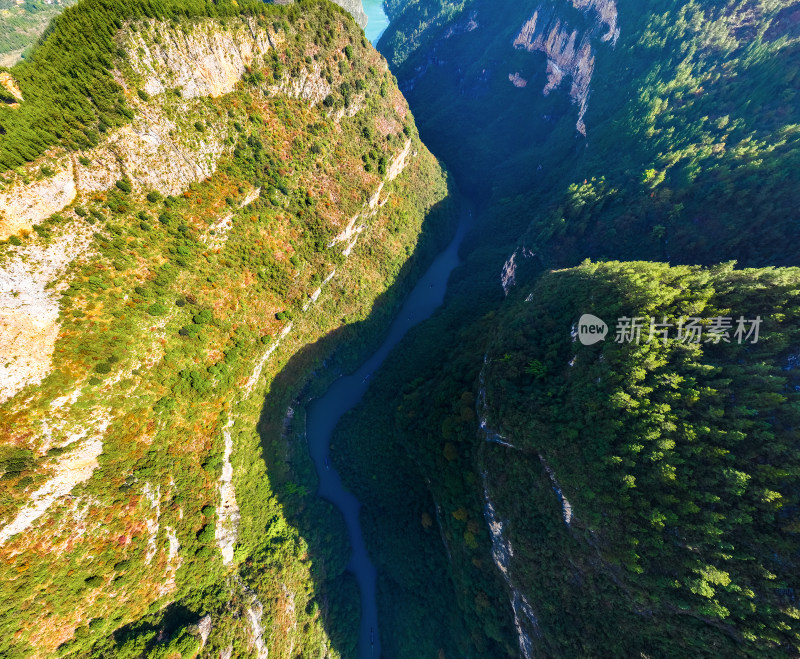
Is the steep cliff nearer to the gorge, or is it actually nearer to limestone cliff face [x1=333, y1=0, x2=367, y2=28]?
the gorge

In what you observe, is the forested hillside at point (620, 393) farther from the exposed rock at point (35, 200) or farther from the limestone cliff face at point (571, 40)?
the exposed rock at point (35, 200)

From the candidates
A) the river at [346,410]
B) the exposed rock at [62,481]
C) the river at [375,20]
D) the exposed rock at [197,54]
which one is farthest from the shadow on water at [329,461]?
the river at [375,20]

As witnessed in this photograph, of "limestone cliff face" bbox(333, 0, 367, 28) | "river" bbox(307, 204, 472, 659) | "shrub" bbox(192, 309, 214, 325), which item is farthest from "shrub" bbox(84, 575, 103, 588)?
"limestone cliff face" bbox(333, 0, 367, 28)

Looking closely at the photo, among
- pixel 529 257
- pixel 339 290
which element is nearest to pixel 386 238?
pixel 339 290

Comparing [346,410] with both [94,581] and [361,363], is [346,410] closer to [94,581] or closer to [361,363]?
[361,363]

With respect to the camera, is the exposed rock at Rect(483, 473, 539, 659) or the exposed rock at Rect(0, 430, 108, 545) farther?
the exposed rock at Rect(483, 473, 539, 659)
